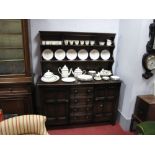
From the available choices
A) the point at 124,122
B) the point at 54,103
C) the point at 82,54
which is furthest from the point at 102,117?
the point at 82,54

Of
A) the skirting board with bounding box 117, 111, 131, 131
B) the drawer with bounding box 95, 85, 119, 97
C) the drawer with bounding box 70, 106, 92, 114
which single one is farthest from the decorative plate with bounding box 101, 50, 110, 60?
the skirting board with bounding box 117, 111, 131, 131

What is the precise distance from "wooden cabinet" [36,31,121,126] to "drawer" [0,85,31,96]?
0.17 metres

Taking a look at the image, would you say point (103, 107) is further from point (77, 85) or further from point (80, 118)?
point (77, 85)

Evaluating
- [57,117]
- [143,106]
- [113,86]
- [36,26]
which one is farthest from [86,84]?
[36,26]

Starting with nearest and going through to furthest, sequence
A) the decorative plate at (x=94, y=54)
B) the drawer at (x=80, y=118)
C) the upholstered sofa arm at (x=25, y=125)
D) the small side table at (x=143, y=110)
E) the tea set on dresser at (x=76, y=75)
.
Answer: the upholstered sofa arm at (x=25, y=125), the small side table at (x=143, y=110), the tea set on dresser at (x=76, y=75), the drawer at (x=80, y=118), the decorative plate at (x=94, y=54)

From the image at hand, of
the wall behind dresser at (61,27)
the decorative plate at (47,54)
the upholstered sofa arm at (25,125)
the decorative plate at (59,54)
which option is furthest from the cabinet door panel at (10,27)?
the upholstered sofa arm at (25,125)

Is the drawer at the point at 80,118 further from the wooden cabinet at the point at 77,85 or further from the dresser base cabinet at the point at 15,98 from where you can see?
the dresser base cabinet at the point at 15,98

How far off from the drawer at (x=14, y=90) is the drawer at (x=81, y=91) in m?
0.66

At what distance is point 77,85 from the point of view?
2.31 metres

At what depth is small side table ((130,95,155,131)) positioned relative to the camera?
213 centimetres

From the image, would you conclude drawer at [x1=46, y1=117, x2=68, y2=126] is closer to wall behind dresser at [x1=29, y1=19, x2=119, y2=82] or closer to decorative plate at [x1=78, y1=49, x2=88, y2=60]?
wall behind dresser at [x1=29, y1=19, x2=119, y2=82]

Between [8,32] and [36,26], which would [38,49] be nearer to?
[36,26]

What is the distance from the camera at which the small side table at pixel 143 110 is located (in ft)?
6.99
